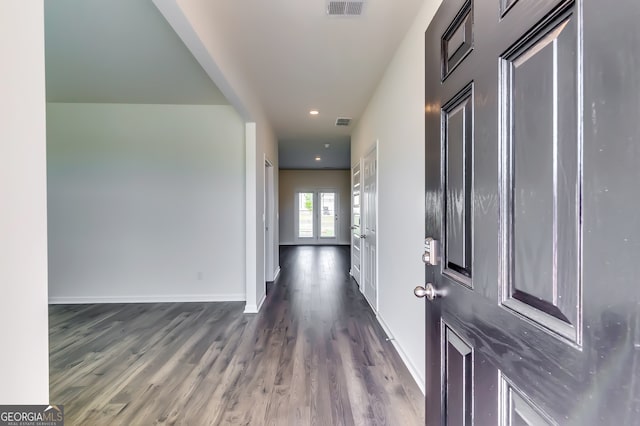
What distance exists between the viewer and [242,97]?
2824 millimetres

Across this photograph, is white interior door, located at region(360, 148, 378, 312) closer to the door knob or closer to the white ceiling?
the white ceiling

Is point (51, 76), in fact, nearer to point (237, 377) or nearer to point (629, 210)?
point (237, 377)

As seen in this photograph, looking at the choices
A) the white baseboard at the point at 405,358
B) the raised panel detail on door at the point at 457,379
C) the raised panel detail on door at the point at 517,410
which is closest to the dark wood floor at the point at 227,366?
the white baseboard at the point at 405,358

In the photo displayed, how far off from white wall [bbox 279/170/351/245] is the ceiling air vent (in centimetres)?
785

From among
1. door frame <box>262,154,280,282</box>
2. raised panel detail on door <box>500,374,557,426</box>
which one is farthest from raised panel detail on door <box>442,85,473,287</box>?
door frame <box>262,154,280,282</box>

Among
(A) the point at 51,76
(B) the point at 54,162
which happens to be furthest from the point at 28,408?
(B) the point at 54,162

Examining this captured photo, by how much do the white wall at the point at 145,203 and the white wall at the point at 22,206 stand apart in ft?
10.4

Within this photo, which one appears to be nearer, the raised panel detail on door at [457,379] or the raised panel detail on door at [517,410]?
the raised panel detail on door at [517,410]

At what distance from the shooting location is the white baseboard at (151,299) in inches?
146

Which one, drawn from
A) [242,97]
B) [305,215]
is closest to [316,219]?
[305,215]

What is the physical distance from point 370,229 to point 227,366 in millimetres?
2221

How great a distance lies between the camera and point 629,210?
0.39m

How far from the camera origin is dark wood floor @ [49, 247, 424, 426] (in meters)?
1.72

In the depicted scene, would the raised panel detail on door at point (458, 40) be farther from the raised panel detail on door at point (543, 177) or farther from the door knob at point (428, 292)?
the door knob at point (428, 292)
